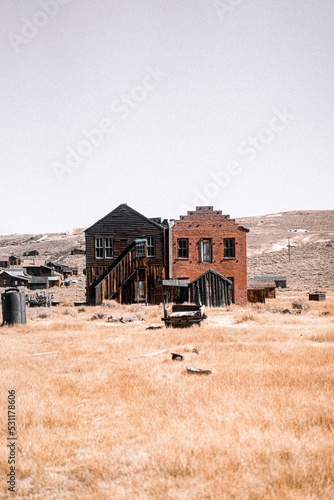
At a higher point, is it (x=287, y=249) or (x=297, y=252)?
(x=287, y=249)

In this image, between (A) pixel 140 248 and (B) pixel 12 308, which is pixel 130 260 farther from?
(B) pixel 12 308

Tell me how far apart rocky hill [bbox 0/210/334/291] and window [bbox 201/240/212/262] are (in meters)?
21.5

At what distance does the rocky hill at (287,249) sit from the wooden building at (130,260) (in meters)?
24.3

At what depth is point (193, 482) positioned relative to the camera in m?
4.60

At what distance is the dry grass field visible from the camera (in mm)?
4633

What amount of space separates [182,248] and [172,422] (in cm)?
2435

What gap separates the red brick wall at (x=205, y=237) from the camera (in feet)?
99.5

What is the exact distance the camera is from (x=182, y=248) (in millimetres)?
30484

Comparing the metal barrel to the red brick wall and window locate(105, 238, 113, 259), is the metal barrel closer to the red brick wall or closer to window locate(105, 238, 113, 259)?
window locate(105, 238, 113, 259)

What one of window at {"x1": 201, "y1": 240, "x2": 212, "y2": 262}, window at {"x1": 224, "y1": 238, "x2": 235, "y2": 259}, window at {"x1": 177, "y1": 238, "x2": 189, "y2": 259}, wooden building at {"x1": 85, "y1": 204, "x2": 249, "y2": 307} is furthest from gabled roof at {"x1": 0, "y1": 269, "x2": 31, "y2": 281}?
window at {"x1": 224, "y1": 238, "x2": 235, "y2": 259}

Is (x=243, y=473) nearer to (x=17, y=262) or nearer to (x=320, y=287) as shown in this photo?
(x=320, y=287)

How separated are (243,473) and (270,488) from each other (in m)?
0.40

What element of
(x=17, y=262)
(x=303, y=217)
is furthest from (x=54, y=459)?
(x=303, y=217)

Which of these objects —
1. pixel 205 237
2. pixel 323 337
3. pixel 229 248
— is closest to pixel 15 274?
pixel 205 237
